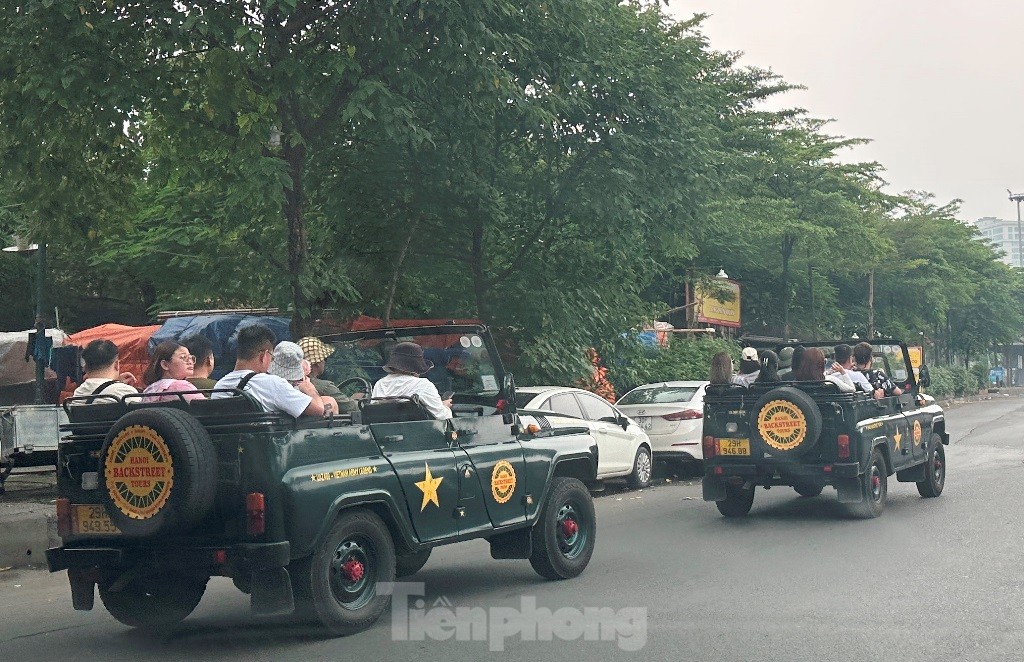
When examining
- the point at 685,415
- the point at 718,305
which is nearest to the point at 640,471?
the point at 685,415

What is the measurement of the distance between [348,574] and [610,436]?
8.77 metres

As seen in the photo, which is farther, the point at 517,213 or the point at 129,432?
the point at 517,213

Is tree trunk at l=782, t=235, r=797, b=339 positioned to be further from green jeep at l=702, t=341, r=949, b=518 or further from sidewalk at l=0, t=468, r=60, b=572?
sidewalk at l=0, t=468, r=60, b=572

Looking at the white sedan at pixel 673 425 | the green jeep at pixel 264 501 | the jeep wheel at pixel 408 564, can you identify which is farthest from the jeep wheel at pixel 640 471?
the green jeep at pixel 264 501

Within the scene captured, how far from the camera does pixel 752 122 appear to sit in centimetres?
3173

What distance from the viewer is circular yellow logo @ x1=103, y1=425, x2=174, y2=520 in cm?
630

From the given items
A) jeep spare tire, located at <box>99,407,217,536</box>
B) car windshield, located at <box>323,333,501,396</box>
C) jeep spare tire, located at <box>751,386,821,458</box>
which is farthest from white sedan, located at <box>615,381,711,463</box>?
jeep spare tire, located at <box>99,407,217,536</box>

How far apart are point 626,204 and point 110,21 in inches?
260

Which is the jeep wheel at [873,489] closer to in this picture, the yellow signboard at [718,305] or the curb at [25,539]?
the curb at [25,539]

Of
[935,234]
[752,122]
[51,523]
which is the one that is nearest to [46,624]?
[51,523]

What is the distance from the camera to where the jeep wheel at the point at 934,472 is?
45.7ft

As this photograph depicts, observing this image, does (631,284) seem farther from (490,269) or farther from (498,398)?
(498,398)

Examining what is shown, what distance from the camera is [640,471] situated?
1642cm

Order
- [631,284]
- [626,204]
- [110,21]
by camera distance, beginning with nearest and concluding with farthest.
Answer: [110,21] → [626,204] → [631,284]
